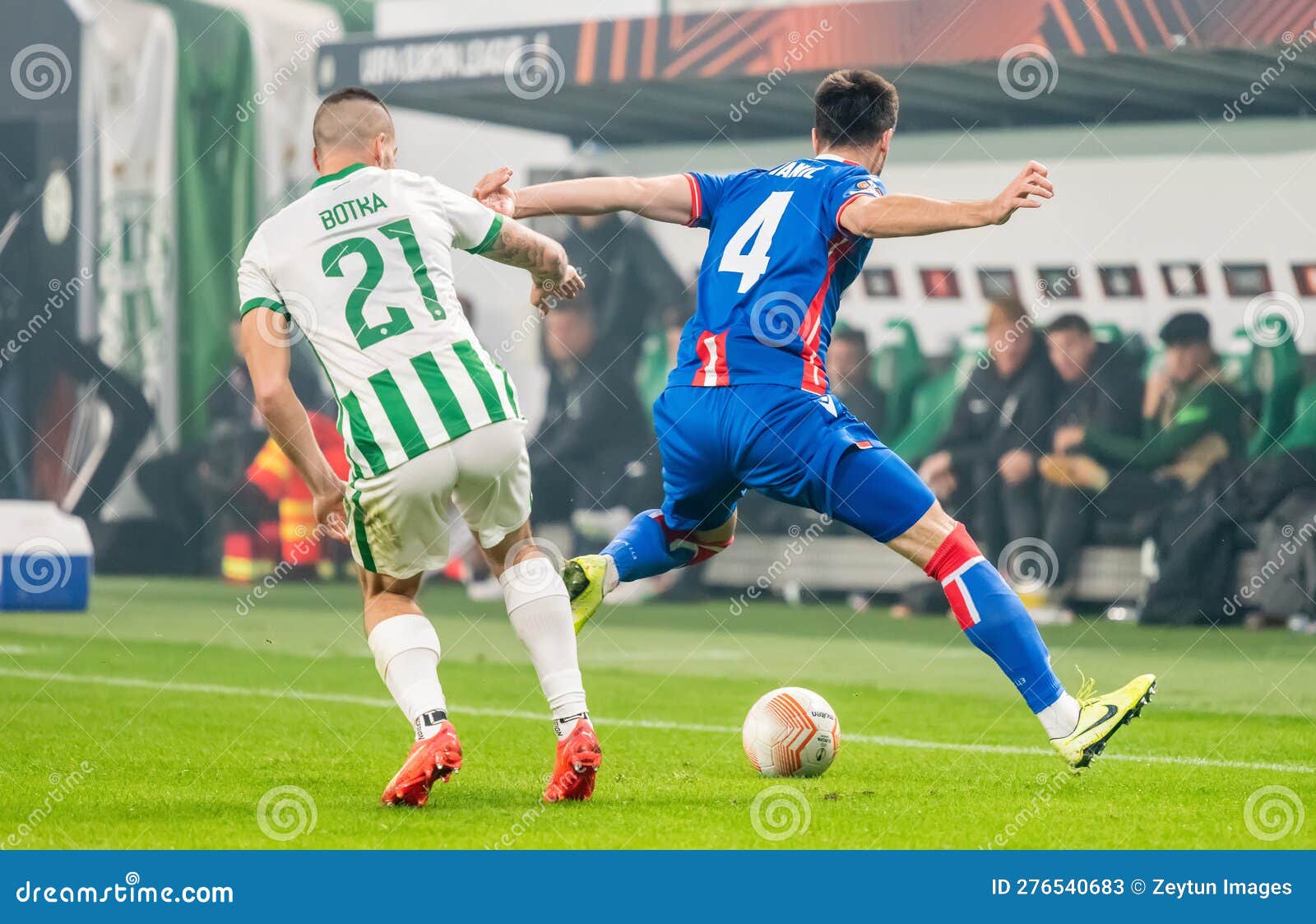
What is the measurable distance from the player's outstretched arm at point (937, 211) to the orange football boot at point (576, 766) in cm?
179

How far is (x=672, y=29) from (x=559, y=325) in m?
2.88

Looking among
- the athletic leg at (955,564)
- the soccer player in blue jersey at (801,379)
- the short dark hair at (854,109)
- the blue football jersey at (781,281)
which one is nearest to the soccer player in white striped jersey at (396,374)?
the soccer player in blue jersey at (801,379)

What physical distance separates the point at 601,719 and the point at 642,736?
0.65 metres

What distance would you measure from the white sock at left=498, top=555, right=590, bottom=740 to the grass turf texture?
12.1 inches

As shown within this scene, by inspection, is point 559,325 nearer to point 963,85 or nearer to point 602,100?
point 602,100

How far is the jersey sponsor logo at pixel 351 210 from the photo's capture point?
501 centimetres

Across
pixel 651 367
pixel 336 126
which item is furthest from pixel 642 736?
pixel 651 367

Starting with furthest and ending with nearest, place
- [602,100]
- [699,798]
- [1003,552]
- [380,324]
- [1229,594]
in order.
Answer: [602,100], [1003,552], [1229,594], [699,798], [380,324]

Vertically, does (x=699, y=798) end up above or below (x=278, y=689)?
above

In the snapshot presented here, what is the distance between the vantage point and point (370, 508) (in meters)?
5.04

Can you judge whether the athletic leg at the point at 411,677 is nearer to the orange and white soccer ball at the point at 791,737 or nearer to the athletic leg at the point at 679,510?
the athletic leg at the point at 679,510

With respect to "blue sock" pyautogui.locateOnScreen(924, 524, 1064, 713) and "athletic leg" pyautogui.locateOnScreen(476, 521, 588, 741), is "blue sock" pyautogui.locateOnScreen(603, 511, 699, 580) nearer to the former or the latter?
"athletic leg" pyautogui.locateOnScreen(476, 521, 588, 741)

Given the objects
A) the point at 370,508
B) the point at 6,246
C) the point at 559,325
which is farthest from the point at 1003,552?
the point at 6,246

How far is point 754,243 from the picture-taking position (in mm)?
5773
